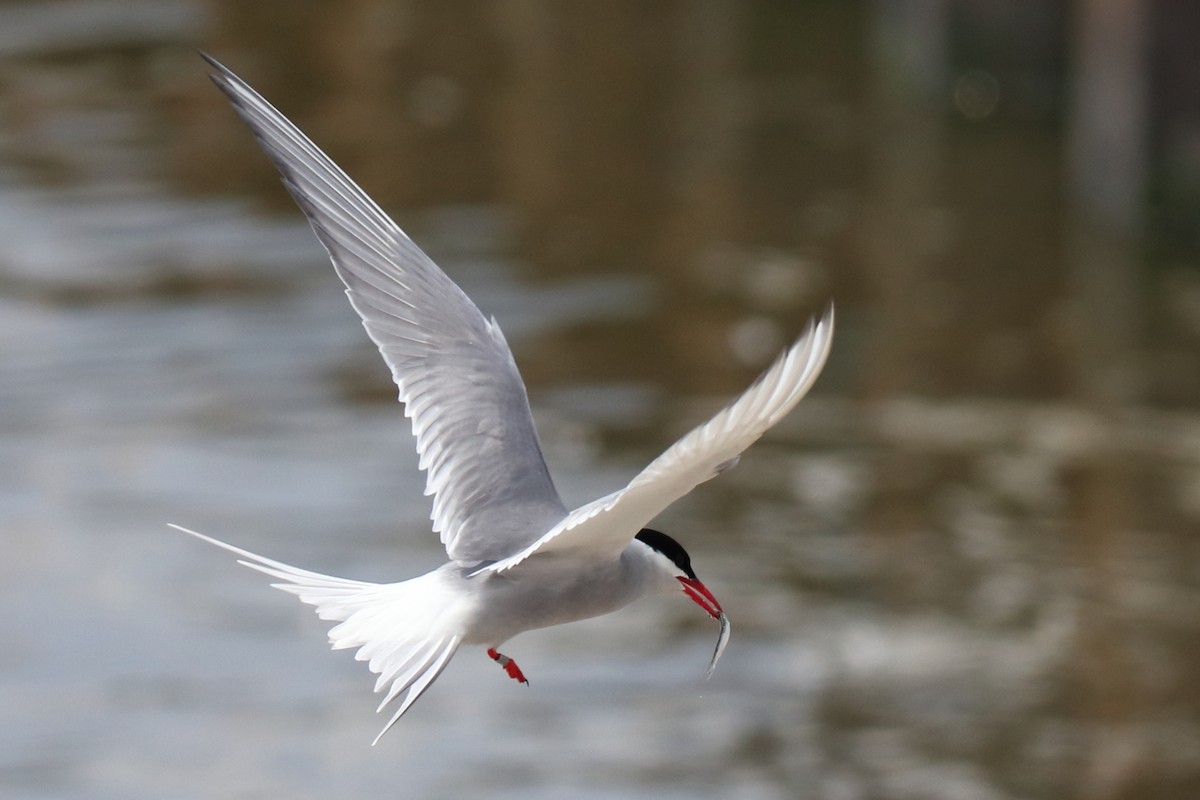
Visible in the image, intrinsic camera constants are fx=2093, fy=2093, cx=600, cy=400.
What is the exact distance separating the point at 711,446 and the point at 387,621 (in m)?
0.80

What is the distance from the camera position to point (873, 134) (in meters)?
18.4

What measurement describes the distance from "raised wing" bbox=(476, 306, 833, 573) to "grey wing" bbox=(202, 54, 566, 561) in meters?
0.57

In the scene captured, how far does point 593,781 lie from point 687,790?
0.43 metres

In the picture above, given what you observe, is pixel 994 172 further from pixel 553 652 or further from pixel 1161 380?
pixel 553 652

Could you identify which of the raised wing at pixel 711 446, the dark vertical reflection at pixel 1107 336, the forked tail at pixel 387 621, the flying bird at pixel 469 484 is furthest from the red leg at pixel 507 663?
the dark vertical reflection at pixel 1107 336

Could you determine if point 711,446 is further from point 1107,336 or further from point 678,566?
point 1107,336

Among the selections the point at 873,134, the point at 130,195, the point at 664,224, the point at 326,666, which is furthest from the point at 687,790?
the point at 873,134

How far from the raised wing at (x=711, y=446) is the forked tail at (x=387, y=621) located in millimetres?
190

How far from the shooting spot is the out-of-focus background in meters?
9.83

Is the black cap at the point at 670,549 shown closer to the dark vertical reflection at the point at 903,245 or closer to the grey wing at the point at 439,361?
the grey wing at the point at 439,361

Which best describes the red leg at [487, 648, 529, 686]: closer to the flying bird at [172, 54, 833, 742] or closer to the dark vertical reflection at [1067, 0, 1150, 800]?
the flying bird at [172, 54, 833, 742]

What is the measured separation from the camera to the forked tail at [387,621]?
331cm

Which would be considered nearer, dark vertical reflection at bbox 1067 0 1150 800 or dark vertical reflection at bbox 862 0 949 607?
dark vertical reflection at bbox 1067 0 1150 800

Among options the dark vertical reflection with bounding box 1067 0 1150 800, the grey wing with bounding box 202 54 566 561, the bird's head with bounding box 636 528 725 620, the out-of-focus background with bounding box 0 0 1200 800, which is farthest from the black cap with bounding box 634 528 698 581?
the dark vertical reflection with bounding box 1067 0 1150 800
